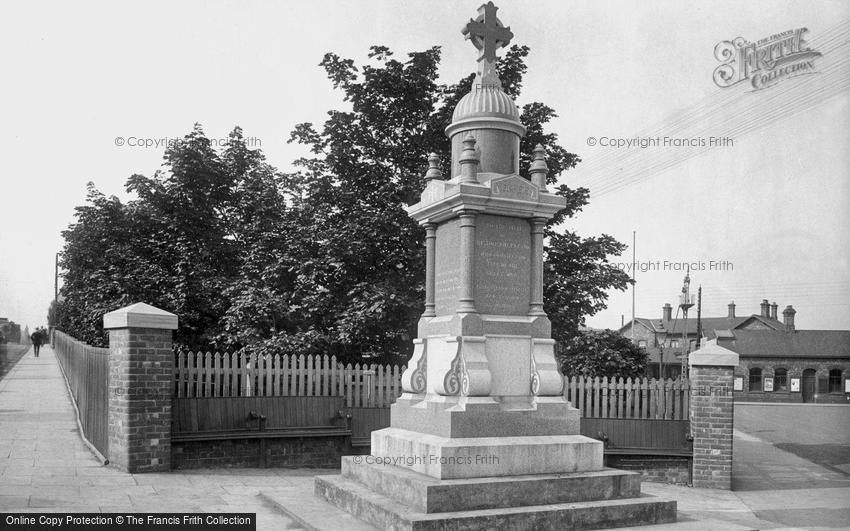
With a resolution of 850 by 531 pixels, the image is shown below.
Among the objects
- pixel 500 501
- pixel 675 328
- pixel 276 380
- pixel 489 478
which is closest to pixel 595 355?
pixel 276 380

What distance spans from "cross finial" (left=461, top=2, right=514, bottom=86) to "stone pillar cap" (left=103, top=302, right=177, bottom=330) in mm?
5163

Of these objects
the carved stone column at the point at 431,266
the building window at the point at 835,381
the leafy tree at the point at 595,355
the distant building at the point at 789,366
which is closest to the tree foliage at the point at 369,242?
the leafy tree at the point at 595,355

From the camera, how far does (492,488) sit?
7434 mm

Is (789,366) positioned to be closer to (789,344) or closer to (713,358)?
(789,344)

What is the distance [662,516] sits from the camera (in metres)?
7.93

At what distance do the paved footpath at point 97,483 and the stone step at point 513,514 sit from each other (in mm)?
771

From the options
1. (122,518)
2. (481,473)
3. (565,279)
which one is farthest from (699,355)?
(122,518)

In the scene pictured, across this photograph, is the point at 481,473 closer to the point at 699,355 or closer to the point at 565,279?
the point at 699,355

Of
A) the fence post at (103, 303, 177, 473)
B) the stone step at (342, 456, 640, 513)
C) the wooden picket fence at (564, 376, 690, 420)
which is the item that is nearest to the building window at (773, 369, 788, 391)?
the wooden picket fence at (564, 376, 690, 420)

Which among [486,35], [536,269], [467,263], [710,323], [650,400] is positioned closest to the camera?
[467,263]

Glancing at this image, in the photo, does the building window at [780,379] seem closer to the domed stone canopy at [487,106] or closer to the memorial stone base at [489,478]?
the memorial stone base at [489,478]

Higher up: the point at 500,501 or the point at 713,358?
the point at 713,358

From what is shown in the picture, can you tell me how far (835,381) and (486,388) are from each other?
2006 inches

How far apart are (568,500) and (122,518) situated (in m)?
4.29
